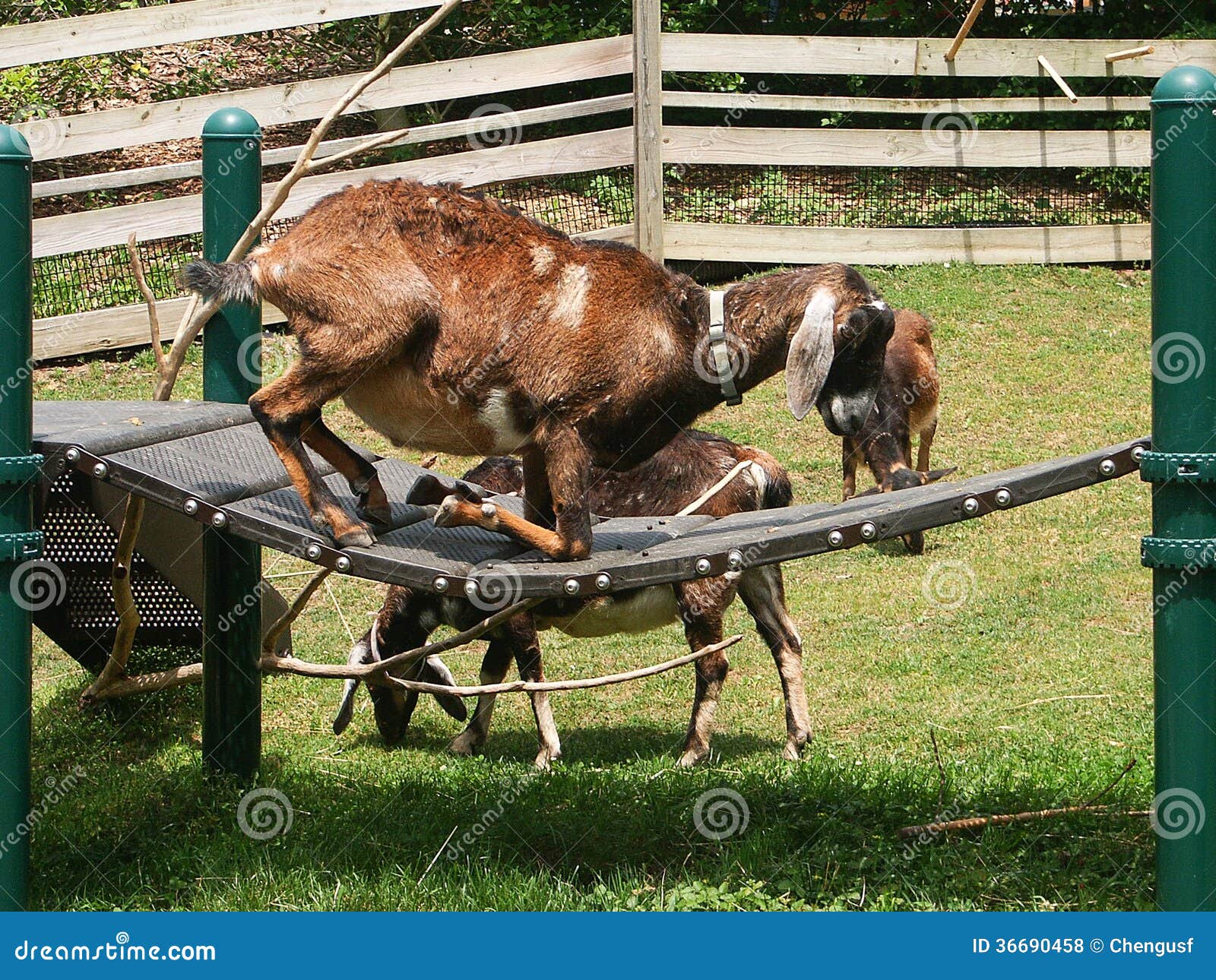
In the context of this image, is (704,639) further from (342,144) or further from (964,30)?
(964,30)

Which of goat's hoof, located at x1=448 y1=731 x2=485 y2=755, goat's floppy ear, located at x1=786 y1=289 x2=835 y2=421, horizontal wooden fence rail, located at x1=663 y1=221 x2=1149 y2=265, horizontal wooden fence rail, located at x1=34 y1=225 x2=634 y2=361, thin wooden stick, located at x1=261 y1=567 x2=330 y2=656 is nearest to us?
goat's floppy ear, located at x1=786 y1=289 x2=835 y2=421

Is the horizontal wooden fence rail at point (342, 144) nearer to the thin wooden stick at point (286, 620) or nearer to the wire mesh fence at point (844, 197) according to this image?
the wire mesh fence at point (844, 197)

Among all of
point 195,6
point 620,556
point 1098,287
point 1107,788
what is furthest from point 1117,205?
point 620,556

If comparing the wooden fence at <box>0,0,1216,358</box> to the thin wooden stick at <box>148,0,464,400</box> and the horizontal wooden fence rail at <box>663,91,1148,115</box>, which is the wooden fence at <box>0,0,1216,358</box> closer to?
the horizontal wooden fence rail at <box>663,91,1148,115</box>

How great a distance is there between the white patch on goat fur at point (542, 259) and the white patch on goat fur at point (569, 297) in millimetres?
48

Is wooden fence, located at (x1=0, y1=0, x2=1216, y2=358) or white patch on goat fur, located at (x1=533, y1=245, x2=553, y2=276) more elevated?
wooden fence, located at (x1=0, y1=0, x2=1216, y2=358)

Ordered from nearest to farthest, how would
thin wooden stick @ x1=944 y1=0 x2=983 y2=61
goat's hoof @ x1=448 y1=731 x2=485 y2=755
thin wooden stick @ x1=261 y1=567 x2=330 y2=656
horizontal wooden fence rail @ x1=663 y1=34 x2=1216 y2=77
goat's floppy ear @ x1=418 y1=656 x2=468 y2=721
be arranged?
thin wooden stick @ x1=261 y1=567 x2=330 y2=656 < goat's floppy ear @ x1=418 y1=656 x2=468 y2=721 < goat's hoof @ x1=448 y1=731 x2=485 y2=755 < thin wooden stick @ x1=944 y1=0 x2=983 y2=61 < horizontal wooden fence rail @ x1=663 y1=34 x2=1216 y2=77

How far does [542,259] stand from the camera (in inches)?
167

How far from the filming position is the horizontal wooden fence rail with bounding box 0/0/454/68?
1073 centimetres

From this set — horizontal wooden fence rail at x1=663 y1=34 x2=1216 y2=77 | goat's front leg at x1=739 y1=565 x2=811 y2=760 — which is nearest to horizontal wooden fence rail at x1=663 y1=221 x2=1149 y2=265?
horizontal wooden fence rail at x1=663 y1=34 x2=1216 y2=77

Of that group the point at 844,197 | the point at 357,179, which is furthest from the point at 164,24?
the point at 844,197

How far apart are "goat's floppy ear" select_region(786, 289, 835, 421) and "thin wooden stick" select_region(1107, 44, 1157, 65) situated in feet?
33.0

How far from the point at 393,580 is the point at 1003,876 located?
6.74 feet

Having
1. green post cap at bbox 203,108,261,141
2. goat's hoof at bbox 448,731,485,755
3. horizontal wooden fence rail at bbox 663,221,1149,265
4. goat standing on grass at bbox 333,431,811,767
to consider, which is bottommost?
goat's hoof at bbox 448,731,485,755
